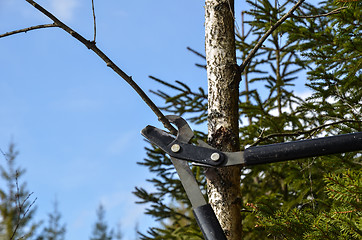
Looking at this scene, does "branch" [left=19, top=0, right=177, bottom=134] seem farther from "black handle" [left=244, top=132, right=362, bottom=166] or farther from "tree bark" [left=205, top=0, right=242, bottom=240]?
"black handle" [left=244, top=132, right=362, bottom=166]

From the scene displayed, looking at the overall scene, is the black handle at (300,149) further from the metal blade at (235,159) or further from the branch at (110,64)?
the branch at (110,64)

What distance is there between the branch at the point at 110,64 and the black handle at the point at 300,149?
726mm

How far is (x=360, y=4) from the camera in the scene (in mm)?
4824

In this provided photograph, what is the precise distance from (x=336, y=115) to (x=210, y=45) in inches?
83.6

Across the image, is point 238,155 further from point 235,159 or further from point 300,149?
point 300,149

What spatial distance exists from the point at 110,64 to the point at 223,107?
0.82 meters

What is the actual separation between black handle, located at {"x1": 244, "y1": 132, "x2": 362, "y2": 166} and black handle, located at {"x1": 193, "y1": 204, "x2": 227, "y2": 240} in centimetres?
33

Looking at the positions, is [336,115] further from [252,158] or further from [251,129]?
[252,158]

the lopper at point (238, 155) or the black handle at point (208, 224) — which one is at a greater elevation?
the lopper at point (238, 155)

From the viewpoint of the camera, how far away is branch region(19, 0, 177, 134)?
2916 millimetres

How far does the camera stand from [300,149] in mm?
2328

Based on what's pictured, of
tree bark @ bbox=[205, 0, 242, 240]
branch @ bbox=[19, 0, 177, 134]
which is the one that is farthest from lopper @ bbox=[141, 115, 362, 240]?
branch @ bbox=[19, 0, 177, 134]

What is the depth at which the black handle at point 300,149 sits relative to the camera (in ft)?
7.61

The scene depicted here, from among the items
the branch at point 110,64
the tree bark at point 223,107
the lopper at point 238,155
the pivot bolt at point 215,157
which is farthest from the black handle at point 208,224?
the branch at point 110,64
